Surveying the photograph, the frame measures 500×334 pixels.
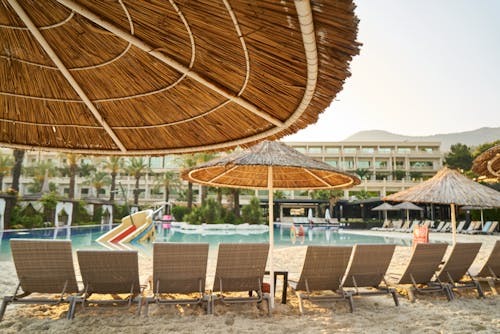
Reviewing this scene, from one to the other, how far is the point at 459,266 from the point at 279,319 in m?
2.94

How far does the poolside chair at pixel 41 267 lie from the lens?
11.3ft

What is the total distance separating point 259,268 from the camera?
3916mm

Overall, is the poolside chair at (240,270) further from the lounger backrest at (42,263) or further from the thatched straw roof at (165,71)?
the lounger backrest at (42,263)

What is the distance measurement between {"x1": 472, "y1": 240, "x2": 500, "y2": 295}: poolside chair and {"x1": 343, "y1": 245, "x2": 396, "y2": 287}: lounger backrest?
2000 millimetres

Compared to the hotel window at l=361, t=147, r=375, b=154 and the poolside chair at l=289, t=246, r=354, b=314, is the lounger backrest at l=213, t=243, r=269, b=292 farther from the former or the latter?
the hotel window at l=361, t=147, r=375, b=154

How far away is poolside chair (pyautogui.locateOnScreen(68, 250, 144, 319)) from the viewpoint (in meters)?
3.53

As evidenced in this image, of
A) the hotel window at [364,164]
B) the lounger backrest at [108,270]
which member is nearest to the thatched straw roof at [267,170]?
the lounger backrest at [108,270]

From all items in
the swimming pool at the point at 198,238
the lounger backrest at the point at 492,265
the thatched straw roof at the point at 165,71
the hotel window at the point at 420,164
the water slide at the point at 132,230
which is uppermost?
the hotel window at the point at 420,164

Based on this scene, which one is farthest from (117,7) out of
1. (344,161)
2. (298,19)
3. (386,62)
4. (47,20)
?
(344,161)

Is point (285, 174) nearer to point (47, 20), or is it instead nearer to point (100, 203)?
point (47, 20)

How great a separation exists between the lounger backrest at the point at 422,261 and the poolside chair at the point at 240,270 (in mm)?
2010

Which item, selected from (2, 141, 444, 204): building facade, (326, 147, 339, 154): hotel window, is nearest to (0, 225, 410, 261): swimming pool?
(2, 141, 444, 204): building facade

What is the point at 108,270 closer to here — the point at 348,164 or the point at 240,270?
the point at 240,270

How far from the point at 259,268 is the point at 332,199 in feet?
108
